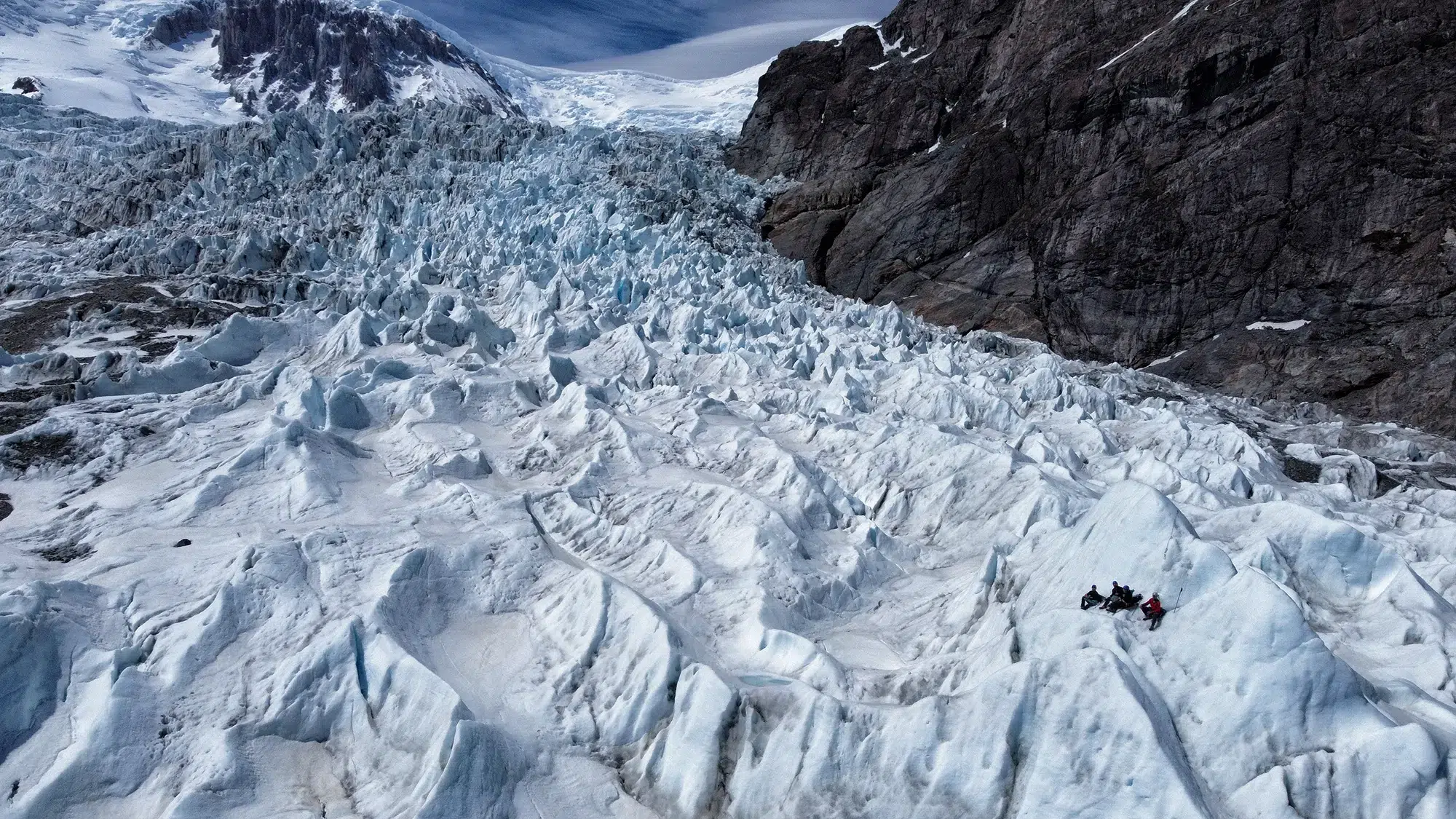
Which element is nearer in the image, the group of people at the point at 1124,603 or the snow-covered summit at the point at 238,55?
the group of people at the point at 1124,603

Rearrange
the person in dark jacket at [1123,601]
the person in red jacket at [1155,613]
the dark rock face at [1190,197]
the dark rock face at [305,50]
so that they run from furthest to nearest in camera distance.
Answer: the dark rock face at [305,50], the dark rock face at [1190,197], the person in dark jacket at [1123,601], the person in red jacket at [1155,613]

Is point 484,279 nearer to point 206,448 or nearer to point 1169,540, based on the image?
point 206,448

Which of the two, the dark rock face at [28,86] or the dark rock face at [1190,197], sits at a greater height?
the dark rock face at [1190,197]

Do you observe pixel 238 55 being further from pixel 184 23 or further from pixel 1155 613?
pixel 1155 613

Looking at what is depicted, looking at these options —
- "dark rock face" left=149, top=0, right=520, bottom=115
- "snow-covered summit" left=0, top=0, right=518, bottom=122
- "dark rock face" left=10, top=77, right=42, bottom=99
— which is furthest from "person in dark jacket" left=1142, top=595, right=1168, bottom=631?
"dark rock face" left=149, top=0, right=520, bottom=115

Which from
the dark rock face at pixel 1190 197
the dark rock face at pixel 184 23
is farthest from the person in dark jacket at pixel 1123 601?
the dark rock face at pixel 184 23

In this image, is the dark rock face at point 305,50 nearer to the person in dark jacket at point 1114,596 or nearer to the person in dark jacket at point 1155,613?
the person in dark jacket at point 1114,596

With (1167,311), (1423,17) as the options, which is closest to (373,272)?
(1167,311)
